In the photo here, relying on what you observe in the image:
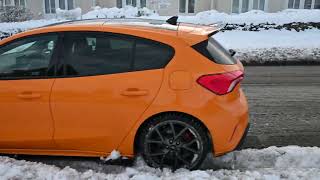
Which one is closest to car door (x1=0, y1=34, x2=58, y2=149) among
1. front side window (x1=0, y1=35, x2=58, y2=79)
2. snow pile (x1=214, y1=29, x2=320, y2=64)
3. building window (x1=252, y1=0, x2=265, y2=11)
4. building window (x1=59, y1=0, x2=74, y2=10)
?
front side window (x1=0, y1=35, x2=58, y2=79)

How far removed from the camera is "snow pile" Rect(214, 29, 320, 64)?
13.9 meters

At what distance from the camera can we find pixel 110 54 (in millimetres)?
5191

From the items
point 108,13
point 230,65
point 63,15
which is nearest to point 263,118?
point 230,65

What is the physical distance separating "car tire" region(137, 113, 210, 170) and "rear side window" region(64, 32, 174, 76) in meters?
0.62

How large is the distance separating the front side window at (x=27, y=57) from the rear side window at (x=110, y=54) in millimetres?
223

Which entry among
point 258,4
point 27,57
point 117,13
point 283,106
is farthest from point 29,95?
point 258,4

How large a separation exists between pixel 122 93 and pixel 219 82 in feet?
3.41

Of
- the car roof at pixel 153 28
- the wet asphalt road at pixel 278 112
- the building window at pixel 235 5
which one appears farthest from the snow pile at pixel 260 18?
the car roof at pixel 153 28

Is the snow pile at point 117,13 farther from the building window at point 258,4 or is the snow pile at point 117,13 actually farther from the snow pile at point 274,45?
the building window at point 258,4

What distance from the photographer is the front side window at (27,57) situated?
5254mm

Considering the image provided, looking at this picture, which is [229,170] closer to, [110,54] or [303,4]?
[110,54]

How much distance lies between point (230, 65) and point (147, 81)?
0.96m

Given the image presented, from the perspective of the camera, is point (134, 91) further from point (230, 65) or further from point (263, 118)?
point (263, 118)

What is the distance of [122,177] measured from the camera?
4.91m
